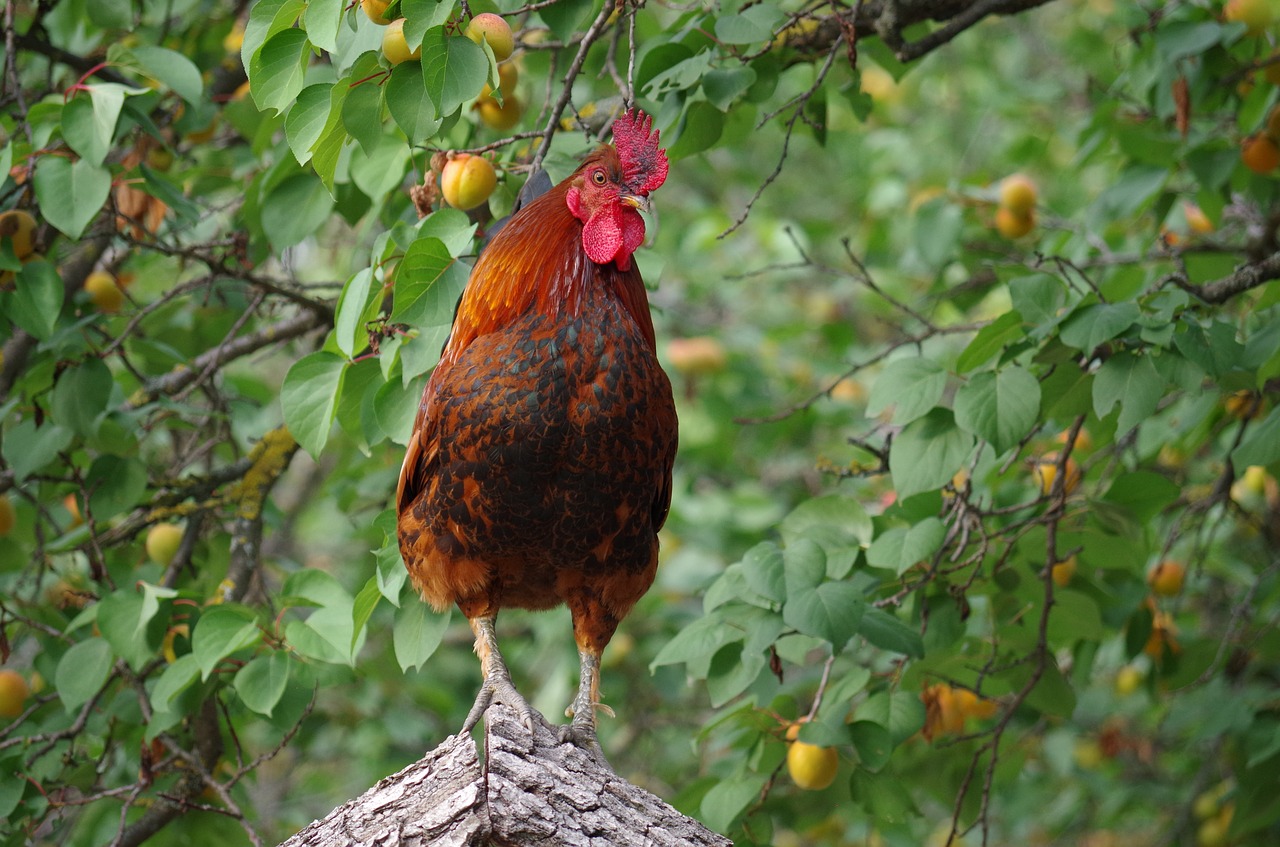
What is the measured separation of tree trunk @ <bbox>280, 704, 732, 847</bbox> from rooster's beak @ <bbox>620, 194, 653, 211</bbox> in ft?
3.41

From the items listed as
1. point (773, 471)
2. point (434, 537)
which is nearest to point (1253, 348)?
point (434, 537)

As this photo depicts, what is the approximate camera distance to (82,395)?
337 cm

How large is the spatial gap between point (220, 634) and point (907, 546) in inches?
67.9

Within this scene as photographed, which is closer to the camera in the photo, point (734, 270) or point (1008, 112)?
point (1008, 112)

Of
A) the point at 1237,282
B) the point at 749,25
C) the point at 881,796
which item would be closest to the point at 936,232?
the point at 1237,282

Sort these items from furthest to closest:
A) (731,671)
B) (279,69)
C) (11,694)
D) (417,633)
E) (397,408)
Result: (11,694) < (731,671) < (417,633) < (397,408) < (279,69)

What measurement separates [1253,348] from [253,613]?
2583 mm

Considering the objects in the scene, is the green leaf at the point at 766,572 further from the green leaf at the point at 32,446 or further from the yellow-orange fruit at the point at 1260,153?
the yellow-orange fruit at the point at 1260,153

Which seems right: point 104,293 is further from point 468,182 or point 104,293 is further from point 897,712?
point 897,712

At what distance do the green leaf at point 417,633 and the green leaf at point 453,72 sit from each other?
3.98 ft

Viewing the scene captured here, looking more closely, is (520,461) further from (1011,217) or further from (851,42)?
(1011,217)

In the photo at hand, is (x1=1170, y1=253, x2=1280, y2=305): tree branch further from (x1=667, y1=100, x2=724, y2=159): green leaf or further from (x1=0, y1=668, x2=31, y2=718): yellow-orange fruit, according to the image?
(x1=0, y1=668, x2=31, y2=718): yellow-orange fruit

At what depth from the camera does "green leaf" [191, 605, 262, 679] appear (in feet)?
9.68

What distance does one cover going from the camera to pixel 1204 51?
12.4 feet
